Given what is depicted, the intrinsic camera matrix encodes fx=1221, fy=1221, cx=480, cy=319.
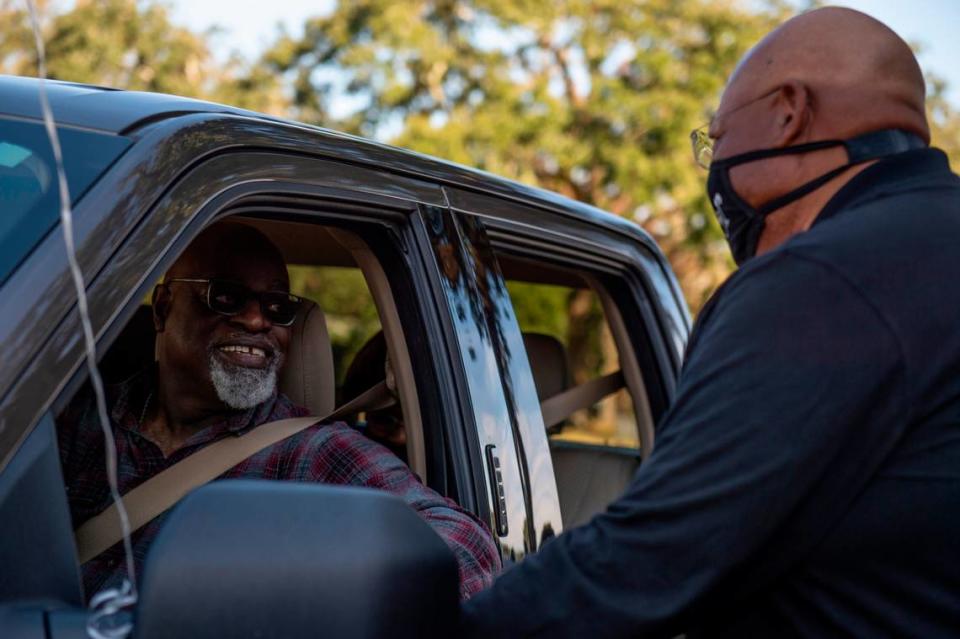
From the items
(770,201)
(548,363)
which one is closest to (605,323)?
(548,363)

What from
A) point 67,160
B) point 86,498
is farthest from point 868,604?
point 86,498

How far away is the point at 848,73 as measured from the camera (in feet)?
5.43

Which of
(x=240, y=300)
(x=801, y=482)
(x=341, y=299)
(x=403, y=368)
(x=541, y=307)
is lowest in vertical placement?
(x=801, y=482)

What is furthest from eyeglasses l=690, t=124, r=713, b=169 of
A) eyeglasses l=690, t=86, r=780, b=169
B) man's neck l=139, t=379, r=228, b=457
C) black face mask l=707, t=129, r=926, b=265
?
man's neck l=139, t=379, r=228, b=457

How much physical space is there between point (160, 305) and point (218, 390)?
0.31 meters

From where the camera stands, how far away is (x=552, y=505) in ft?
8.59

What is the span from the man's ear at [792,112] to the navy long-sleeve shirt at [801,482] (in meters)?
0.29

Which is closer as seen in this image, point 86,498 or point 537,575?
point 537,575

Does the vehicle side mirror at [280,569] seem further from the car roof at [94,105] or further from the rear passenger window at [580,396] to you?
the rear passenger window at [580,396]

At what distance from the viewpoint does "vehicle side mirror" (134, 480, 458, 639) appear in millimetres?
1192

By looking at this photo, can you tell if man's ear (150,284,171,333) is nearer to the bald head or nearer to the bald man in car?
the bald man in car

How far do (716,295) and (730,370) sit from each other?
0.68 feet

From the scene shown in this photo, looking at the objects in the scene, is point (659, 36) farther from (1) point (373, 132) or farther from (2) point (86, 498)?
(2) point (86, 498)

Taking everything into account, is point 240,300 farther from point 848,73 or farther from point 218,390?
point 848,73
